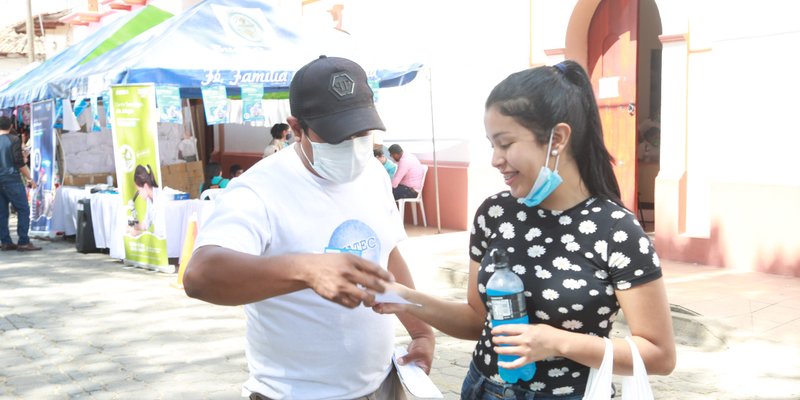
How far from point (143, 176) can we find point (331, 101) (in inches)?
354

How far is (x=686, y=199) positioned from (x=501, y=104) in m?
7.95

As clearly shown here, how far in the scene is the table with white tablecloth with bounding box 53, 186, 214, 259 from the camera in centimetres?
1086

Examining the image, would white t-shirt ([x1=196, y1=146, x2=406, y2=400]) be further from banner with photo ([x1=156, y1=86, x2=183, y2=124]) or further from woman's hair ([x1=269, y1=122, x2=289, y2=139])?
woman's hair ([x1=269, y1=122, x2=289, y2=139])

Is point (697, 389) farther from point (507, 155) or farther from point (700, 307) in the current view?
point (507, 155)

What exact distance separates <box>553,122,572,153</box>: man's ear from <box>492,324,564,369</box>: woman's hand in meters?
0.47

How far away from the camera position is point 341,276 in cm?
190

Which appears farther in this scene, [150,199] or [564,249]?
[150,199]

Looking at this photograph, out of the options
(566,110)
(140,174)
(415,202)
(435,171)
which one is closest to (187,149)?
(140,174)

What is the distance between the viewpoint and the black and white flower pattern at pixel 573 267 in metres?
2.12

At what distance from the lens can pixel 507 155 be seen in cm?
220

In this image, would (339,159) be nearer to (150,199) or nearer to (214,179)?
(150,199)

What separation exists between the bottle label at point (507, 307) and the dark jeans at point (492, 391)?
254mm

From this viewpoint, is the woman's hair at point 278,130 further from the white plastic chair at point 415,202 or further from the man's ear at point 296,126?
the man's ear at point 296,126

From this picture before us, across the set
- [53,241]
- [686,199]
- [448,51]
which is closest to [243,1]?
[448,51]
